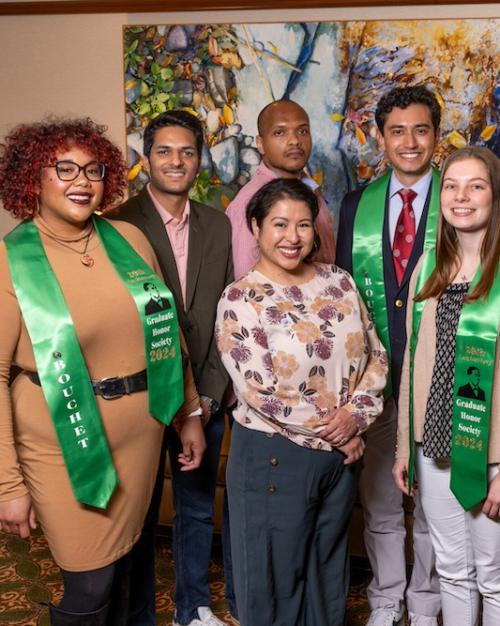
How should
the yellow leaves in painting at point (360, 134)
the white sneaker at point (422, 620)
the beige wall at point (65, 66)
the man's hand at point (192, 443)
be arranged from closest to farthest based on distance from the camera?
the man's hand at point (192, 443)
the white sneaker at point (422, 620)
the yellow leaves in painting at point (360, 134)
the beige wall at point (65, 66)

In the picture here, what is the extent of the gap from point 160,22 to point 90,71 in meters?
→ 0.47

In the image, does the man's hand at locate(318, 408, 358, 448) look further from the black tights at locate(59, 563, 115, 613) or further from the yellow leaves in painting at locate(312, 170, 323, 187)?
the yellow leaves in painting at locate(312, 170, 323, 187)

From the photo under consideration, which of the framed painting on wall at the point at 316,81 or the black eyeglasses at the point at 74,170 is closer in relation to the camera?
the black eyeglasses at the point at 74,170

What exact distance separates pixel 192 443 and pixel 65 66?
256cm

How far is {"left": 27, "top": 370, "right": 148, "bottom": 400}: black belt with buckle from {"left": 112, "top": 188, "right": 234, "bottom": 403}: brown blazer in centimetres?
49

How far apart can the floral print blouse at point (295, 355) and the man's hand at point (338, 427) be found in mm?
16

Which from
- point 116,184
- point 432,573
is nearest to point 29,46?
point 116,184

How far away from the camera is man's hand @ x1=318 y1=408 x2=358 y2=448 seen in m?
2.20

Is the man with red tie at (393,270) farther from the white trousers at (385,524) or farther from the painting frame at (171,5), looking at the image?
the painting frame at (171,5)

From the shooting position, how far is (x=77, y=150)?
2.12 meters

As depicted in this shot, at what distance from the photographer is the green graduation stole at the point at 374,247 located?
8.86 ft

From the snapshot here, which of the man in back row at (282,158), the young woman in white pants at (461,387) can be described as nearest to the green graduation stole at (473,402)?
the young woman in white pants at (461,387)

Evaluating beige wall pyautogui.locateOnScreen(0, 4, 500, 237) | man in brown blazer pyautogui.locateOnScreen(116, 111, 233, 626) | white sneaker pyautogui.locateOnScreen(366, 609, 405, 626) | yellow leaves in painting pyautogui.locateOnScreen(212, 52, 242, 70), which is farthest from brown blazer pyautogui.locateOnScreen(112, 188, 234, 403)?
beige wall pyautogui.locateOnScreen(0, 4, 500, 237)

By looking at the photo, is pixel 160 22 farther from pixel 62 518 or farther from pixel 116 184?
pixel 62 518
